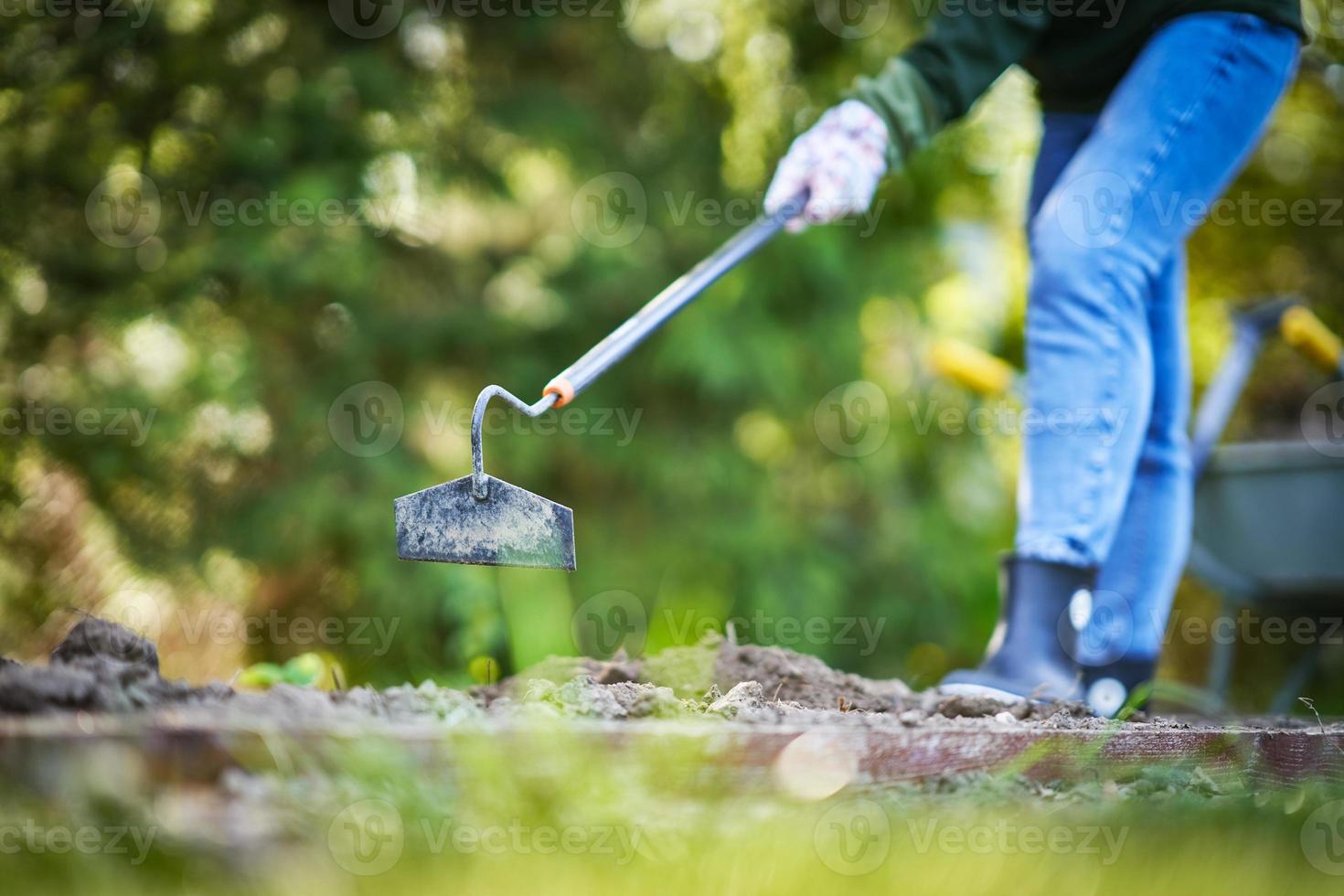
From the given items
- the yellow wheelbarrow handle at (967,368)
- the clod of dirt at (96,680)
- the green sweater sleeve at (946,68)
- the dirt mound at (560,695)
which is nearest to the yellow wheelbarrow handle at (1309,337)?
the yellow wheelbarrow handle at (967,368)

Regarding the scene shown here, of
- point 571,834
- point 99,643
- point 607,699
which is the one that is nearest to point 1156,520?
point 607,699

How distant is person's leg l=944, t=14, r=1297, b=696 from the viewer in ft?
5.54

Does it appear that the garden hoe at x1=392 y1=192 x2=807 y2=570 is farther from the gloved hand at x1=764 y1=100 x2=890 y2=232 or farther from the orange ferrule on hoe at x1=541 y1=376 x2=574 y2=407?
the gloved hand at x1=764 y1=100 x2=890 y2=232

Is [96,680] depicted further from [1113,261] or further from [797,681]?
[1113,261]

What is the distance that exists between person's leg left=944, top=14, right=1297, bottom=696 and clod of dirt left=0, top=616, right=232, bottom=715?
1.11 meters

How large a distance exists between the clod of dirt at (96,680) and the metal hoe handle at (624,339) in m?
0.43

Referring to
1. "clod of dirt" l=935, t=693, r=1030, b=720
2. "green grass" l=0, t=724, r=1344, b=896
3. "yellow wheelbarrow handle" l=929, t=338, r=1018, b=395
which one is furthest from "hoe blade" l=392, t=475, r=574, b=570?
"yellow wheelbarrow handle" l=929, t=338, r=1018, b=395

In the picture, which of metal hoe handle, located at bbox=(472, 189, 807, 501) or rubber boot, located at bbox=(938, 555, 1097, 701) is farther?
rubber boot, located at bbox=(938, 555, 1097, 701)

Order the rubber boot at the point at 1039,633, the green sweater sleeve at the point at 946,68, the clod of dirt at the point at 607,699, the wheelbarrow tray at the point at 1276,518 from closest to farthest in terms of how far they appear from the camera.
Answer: the clod of dirt at the point at 607,699 < the rubber boot at the point at 1039,633 < the green sweater sleeve at the point at 946,68 < the wheelbarrow tray at the point at 1276,518

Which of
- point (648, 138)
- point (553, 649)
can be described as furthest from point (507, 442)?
point (553, 649)

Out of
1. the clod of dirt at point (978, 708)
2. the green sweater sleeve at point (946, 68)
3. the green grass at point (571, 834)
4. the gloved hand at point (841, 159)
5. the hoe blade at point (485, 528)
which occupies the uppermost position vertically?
the green sweater sleeve at point (946, 68)

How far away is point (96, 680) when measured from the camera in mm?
1101

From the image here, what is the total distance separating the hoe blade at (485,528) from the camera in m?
1.38

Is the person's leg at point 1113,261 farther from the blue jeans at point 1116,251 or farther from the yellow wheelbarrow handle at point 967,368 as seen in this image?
the yellow wheelbarrow handle at point 967,368
